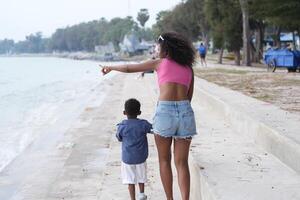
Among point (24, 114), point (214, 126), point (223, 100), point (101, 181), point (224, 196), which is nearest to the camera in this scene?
point (224, 196)

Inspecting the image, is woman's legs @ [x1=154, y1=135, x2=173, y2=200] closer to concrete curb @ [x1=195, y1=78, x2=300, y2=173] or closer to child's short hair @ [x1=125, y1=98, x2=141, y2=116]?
child's short hair @ [x1=125, y1=98, x2=141, y2=116]

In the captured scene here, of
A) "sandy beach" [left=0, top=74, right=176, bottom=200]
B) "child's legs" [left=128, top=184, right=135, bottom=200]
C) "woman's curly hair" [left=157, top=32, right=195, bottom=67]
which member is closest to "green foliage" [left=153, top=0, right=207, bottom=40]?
"sandy beach" [left=0, top=74, right=176, bottom=200]

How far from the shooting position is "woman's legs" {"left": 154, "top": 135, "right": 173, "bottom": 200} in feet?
17.7

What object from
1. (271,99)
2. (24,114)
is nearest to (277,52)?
(24,114)

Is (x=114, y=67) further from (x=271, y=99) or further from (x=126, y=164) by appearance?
(x=271, y=99)

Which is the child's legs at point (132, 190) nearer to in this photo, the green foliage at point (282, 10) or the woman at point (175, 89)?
the woman at point (175, 89)

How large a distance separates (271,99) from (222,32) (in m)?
27.7

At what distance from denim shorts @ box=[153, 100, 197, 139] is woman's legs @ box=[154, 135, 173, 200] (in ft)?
0.40

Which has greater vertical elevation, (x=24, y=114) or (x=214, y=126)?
(x=214, y=126)

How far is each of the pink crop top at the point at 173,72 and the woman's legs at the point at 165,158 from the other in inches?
21.8

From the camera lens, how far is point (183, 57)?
5.26 meters

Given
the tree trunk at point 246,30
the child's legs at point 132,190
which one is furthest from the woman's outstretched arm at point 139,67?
the tree trunk at point 246,30

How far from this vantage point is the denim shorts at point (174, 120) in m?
5.24

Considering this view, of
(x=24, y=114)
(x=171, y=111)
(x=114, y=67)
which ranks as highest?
(x=114, y=67)
